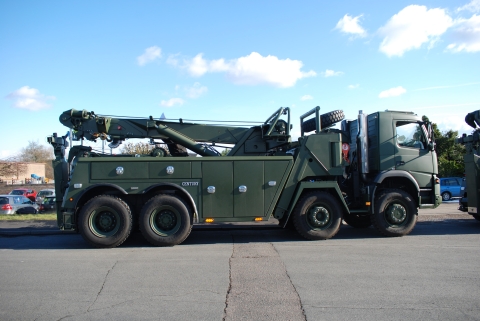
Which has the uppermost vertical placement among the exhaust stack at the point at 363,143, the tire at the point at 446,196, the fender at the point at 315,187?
the exhaust stack at the point at 363,143

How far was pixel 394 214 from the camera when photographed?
381 inches

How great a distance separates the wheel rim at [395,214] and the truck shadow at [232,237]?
18.7 inches

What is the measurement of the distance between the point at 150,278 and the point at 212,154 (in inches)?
174

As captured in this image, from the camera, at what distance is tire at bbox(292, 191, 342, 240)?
9.34 meters

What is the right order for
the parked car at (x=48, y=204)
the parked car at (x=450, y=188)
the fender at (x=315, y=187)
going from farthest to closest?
the parked car at (x=450, y=188)
the parked car at (x=48, y=204)
the fender at (x=315, y=187)

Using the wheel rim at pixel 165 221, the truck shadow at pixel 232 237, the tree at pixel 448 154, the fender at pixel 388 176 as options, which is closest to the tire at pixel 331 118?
the fender at pixel 388 176

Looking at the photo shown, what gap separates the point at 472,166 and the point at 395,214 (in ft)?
10.7

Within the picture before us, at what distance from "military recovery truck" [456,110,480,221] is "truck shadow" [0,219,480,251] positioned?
70 cm

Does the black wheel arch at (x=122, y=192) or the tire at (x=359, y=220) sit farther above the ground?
the black wheel arch at (x=122, y=192)

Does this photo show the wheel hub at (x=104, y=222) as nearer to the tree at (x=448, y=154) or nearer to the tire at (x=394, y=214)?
the tire at (x=394, y=214)

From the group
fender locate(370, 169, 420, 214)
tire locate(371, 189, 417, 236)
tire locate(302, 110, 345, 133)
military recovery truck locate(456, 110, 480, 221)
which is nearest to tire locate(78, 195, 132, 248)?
tire locate(302, 110, 345, 133)

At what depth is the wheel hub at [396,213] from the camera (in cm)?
967

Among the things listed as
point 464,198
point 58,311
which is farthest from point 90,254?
point 464,198

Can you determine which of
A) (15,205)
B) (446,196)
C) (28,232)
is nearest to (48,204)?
(15,205)
